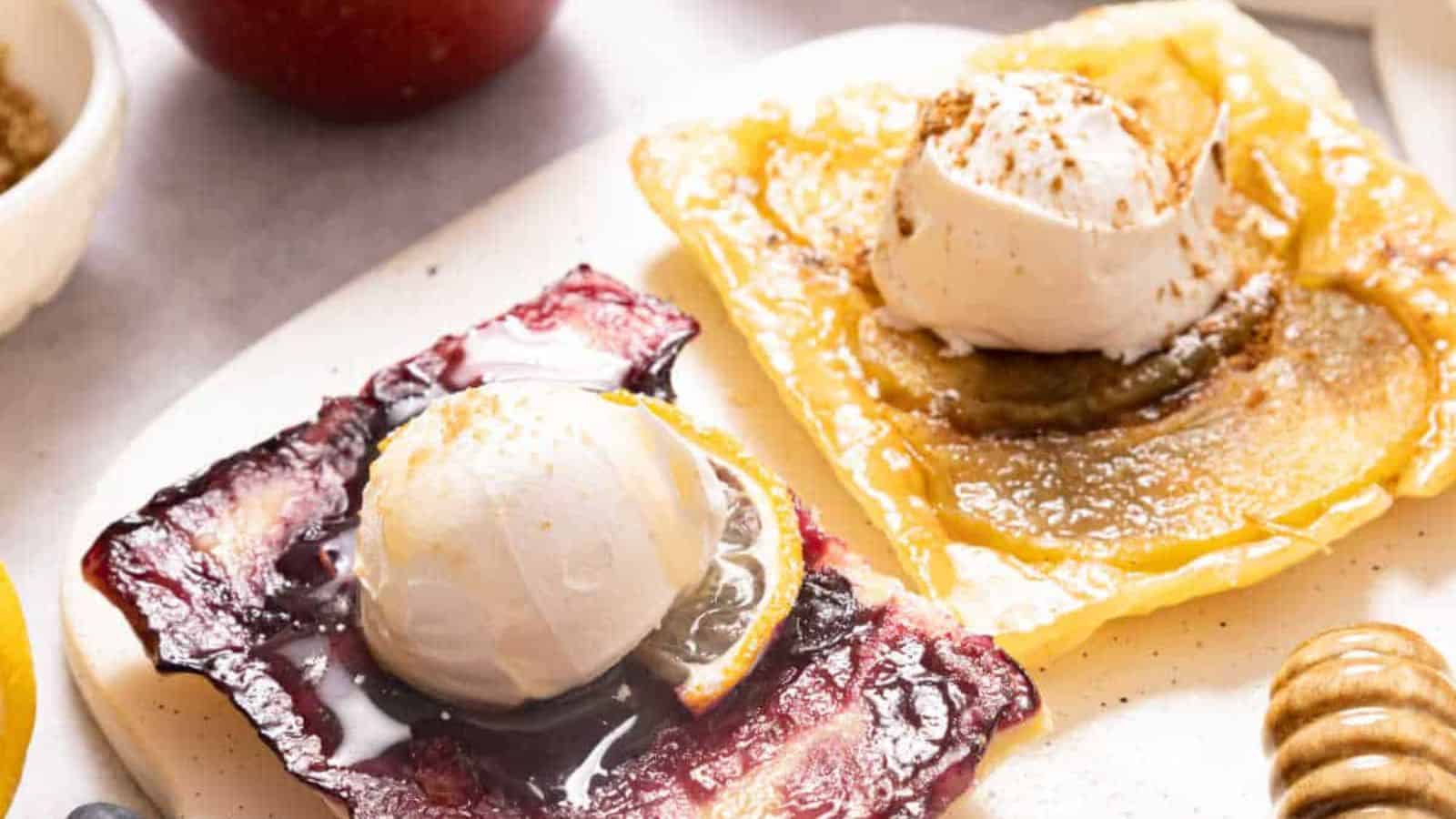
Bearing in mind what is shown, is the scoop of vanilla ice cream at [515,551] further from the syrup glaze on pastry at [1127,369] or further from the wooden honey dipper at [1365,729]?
the wooden honey dipper at [1365,729]

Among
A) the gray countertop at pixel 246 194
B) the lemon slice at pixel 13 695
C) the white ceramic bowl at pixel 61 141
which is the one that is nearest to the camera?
the lemon slice at pixel 13 695


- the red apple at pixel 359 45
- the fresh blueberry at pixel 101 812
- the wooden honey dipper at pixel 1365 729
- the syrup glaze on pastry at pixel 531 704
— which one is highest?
the red apple at pixel 359 45

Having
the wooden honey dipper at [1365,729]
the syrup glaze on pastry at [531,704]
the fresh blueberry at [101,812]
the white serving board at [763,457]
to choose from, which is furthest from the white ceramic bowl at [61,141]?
the wooden honey dipper at [1365,729]

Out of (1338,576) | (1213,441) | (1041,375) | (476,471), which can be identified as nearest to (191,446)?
(476,471)

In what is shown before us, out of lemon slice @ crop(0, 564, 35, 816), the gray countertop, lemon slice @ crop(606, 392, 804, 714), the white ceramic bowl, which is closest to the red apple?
the gray countertop

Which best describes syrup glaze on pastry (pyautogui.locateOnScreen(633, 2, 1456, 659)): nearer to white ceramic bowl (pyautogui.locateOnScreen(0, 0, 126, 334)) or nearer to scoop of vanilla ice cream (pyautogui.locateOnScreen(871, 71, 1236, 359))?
scoop of vanilla ice cream (pyautogui.locateOnScreen(871, 71, 1236, 359))

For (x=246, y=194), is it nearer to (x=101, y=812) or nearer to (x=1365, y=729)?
(x=101, y=812)

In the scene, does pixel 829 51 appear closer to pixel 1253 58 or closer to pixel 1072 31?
pixel 1072 31
